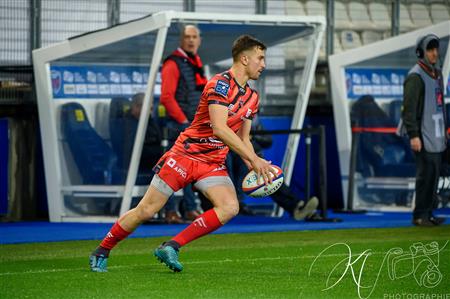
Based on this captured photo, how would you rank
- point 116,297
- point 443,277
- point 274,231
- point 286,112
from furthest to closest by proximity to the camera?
point 286,112
point 274,231
point 443,277
point 116,297

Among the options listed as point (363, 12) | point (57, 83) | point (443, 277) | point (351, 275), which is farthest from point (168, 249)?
point (363, 12)

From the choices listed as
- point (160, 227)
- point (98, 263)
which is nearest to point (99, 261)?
point (98, 263)

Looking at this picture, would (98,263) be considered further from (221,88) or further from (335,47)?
(335,47)

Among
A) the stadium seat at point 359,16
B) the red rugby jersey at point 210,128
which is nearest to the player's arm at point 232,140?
the red rugby jersey at point 210,128

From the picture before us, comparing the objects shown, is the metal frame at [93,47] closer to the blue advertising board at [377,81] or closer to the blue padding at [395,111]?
the blue advertising board at [377,81]

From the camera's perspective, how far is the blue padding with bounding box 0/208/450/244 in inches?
569

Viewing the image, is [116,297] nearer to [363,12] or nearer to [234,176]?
[234,176]

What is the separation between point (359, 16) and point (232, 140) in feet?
35.2

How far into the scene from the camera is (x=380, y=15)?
20609 millimetres

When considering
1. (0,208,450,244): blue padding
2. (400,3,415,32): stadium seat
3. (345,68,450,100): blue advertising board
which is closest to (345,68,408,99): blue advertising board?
(345,68,450,100): blue advertising board

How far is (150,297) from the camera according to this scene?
8.36 meters

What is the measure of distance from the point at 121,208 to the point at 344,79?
4824mm

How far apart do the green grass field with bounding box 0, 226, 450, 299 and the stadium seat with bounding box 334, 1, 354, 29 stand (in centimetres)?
689

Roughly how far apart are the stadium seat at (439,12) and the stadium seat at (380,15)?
2.48 feet
